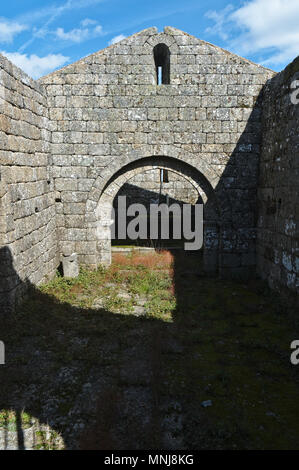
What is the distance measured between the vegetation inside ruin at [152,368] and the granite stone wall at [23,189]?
0.56 m

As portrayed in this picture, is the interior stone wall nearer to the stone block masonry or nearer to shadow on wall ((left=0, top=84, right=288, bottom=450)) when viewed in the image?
the stone block masonry

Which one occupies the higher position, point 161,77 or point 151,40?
point 151,40

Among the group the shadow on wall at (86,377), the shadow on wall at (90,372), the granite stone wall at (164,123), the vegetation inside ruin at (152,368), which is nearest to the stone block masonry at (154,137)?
the granite stone wall at (164,123)

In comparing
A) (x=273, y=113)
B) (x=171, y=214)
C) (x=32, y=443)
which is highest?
(x=273, y=113)

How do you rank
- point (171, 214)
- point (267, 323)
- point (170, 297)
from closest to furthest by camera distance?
point (267, 323) < point (170, 297) < point (171, 214)

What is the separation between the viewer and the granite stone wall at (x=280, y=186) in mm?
6051

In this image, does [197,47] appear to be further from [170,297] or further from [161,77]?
A: [170,297]

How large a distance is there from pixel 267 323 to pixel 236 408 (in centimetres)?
245

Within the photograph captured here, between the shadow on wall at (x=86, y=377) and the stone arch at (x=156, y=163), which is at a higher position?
the stone arch at (x=156, y=163)

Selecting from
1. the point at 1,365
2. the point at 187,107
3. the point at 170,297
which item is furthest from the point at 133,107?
the point at 1,365

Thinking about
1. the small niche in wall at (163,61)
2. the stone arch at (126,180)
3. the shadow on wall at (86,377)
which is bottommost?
the shadow on wall at (86,377)

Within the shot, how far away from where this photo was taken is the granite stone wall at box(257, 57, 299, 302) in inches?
238

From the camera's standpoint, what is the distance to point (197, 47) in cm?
761

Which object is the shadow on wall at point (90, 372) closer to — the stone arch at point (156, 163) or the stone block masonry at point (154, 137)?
the stone block masonry at point (154, 137)
